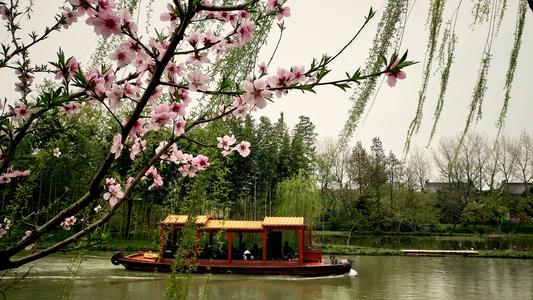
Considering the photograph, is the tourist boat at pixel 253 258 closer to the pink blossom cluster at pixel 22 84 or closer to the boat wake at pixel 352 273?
the boat wake at pixel 352 273

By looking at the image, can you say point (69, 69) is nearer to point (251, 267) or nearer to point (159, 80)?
point (159, 80)

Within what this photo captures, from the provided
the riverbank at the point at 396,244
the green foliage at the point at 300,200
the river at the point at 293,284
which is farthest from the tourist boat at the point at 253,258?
the green foliage at the point at 300,200

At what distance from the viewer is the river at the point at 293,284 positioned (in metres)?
9.16

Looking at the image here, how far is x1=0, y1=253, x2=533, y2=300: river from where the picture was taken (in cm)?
916

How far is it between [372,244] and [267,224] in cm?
1369

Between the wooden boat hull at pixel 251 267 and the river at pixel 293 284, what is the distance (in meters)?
0.19

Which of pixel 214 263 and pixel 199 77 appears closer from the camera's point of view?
pixel 199 77

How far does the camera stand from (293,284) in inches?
428

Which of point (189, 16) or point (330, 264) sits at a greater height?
point (189, 16)

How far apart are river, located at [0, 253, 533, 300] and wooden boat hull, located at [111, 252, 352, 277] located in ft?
0.63

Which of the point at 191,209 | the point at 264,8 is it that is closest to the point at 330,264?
the point at 191,209

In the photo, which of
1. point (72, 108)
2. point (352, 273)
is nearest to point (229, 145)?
point (72, 108)

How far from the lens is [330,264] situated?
1249 centimetres

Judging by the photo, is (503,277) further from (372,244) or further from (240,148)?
(240,148)
